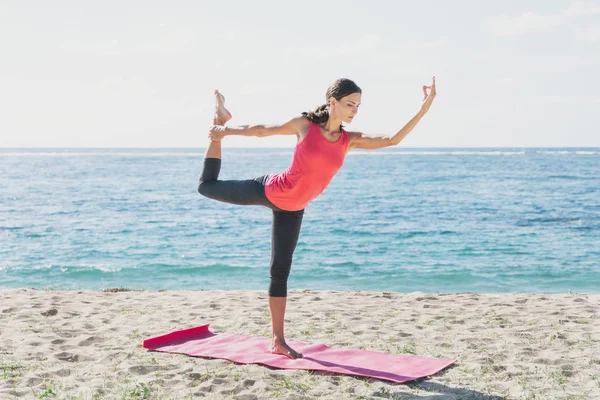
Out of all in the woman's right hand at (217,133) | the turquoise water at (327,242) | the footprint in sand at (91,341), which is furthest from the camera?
the turquoise water at (327,242)

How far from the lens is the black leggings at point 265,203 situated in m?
5.04

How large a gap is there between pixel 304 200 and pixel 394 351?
1680 millimetres

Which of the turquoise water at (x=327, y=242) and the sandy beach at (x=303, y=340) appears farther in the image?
the turquoise water at (x=327, y=242)

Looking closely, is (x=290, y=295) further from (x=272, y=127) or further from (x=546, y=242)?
(x=546, y=242)

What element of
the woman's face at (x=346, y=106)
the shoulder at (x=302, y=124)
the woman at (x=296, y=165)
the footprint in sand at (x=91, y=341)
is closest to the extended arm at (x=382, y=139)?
the woman at (x=296, y=165)

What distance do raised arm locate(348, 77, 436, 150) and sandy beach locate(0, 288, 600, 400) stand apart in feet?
5.86

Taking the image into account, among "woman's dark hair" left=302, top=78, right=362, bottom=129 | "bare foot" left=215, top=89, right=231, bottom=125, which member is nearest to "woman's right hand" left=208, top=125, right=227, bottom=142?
"bare foot" left=215, top=89, right=231, bottom=125

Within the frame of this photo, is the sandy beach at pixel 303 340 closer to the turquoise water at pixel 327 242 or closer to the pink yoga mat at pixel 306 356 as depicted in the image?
the pink yoga mat at pixel 306 356

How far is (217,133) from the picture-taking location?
5.00 meters

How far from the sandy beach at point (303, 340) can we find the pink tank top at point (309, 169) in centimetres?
136

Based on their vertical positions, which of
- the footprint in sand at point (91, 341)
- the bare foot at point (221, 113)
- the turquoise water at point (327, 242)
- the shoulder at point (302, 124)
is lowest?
the turquoise water at point (327, 242)

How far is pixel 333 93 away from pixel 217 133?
979mm

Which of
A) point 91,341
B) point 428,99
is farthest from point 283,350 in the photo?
point 428,99

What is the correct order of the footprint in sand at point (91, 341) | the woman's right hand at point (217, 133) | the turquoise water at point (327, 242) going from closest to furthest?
1. the woman's right hand at point (217, 133)
2. the footprint in sand at point (91, 341)
3. the turquoise water at point (327, 242)
